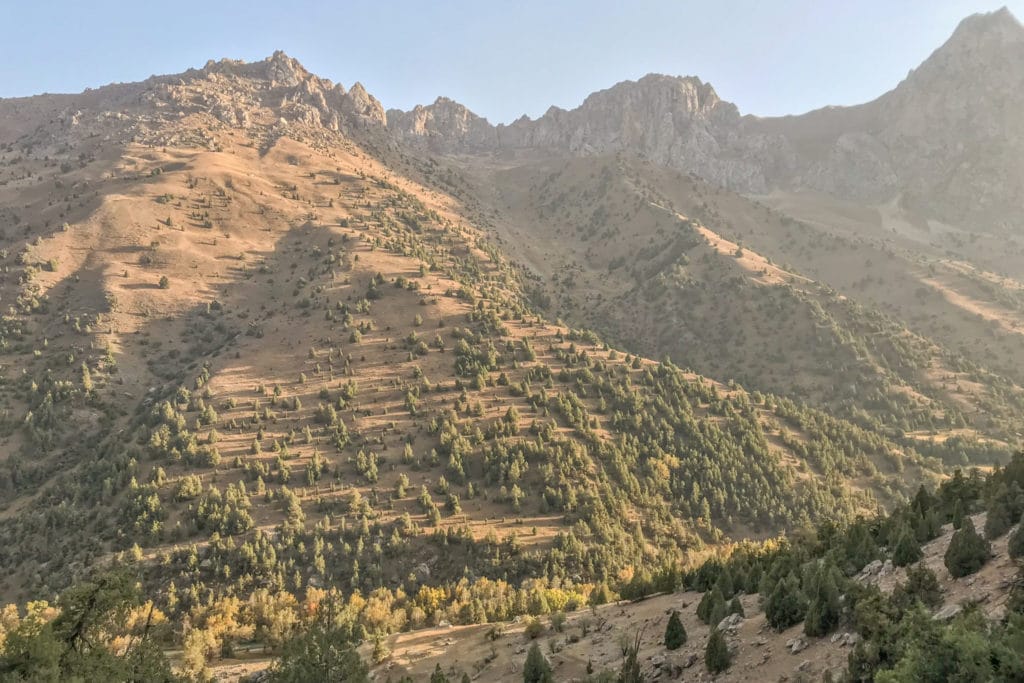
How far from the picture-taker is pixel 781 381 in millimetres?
100000

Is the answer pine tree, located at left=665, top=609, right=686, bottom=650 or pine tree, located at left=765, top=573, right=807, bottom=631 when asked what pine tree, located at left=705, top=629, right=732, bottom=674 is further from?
pine tree, located at left=665, top=609, right=686, bottom=650

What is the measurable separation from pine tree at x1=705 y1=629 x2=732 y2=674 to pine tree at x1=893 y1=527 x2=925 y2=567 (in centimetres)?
788

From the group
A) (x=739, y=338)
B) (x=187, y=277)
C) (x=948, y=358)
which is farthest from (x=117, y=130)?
(x=948, y=358)

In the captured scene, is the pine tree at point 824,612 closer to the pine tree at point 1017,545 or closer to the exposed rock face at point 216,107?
the pine tree at point 1017,545

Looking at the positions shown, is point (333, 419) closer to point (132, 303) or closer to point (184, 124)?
point (132, 303)

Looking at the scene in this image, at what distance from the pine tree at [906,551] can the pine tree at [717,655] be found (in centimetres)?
788

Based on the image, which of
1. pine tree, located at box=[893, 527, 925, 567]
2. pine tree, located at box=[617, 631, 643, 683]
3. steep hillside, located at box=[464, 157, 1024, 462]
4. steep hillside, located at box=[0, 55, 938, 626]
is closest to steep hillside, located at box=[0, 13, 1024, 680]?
steep hillside, located at box=[0, 55, 938, 626]

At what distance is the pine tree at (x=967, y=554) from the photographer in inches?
731

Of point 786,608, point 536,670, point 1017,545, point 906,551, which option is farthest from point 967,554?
point 536,670

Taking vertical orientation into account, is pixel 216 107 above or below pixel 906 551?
above

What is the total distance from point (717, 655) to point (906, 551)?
8.70 metres

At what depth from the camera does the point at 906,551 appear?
868 inches

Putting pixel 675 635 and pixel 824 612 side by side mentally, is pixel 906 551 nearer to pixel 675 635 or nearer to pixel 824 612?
pixel 824 612

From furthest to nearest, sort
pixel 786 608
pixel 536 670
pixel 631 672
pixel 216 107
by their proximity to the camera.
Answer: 1. pixel 216 107
2. pixel 536 670
3. pixel 786 608
4. pixel 631 672
